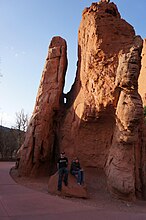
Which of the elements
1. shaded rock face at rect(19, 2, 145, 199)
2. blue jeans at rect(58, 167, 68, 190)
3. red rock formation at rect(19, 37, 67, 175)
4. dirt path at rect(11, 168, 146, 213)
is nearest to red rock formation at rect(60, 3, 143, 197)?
shaded rock face at rect(19, 2, 145, 199)

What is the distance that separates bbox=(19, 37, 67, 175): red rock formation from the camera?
13070 millimetres

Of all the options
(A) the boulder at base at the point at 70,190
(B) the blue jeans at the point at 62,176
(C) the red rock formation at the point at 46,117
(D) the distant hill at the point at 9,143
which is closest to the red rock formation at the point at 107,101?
(C) the red rock formation at the point at 46,117

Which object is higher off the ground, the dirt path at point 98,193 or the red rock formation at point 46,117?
the red rock formation at point 46,117

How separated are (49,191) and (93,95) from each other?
495cm

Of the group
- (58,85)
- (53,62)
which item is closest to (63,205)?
(58,85)

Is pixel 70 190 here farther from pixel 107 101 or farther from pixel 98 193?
pixel 107 101

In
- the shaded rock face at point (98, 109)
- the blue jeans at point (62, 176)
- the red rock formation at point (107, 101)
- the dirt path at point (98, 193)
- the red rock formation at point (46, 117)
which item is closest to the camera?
the dirt path at point (98, 193)

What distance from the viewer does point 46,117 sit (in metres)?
13.5

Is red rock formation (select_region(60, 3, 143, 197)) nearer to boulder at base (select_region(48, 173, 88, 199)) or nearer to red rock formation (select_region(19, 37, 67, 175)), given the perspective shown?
red rock formation (select_region(19, 37, 67, 175))

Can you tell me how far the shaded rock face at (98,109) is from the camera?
33.8ft

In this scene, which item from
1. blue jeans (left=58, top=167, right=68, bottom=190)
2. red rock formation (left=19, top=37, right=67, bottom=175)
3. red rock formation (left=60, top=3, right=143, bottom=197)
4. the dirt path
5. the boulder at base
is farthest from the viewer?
red rock formation (left=19, top=37, right=67, bottom=175)

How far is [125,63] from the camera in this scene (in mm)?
10453

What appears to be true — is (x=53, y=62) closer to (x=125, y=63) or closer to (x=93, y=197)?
(x=125, y=63)

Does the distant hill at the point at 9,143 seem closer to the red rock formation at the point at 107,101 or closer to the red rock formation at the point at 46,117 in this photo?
the red rock formation at the point at 46,117
